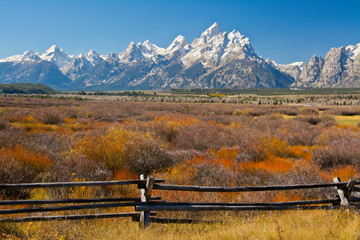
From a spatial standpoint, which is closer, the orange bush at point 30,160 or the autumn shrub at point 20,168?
the autumn shrub at point 20,168

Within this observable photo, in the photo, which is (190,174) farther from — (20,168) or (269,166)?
(20,168)

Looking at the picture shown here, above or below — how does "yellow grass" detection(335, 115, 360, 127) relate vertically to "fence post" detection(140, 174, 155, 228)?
below

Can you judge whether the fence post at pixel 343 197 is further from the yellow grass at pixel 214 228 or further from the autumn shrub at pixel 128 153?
the autumn shrub at pixel 128 153

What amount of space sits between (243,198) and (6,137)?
10169 millimetres

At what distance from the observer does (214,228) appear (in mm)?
4352

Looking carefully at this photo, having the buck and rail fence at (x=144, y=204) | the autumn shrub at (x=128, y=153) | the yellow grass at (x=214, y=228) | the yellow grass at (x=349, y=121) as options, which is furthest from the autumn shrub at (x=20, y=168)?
the yellow grass at (x=349, y=121)

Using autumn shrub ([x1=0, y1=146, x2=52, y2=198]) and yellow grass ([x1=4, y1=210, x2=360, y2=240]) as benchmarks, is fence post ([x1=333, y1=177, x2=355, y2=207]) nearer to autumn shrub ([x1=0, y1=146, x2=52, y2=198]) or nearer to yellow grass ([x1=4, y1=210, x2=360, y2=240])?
yellow grass ([x1=4, y1=210, x2=360, y2=240])

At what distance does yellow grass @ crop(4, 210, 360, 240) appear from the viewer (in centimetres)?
363

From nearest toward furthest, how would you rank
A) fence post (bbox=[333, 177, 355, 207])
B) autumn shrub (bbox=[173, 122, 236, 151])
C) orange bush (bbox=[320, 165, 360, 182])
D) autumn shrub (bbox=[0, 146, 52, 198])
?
fence post (bbox=[333, 177, 355, 207])
autumn shrub (bbox=[0, 146, 52, 198])
orange bush (bbox=[320, 165, 360, 182])
autumn shrub (bbox=[173, 122, 236, 151])

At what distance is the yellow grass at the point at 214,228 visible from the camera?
363cm

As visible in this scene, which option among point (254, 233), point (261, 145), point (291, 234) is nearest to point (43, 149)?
point (254, 233)

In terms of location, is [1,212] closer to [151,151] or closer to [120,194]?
[120,194]

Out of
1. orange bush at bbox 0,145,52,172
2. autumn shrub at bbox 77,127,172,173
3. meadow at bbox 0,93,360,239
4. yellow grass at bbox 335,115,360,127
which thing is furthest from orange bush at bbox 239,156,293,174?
yellow grass at bbox 335,115,360,127

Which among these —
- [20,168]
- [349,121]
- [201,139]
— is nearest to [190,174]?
[20,168]
